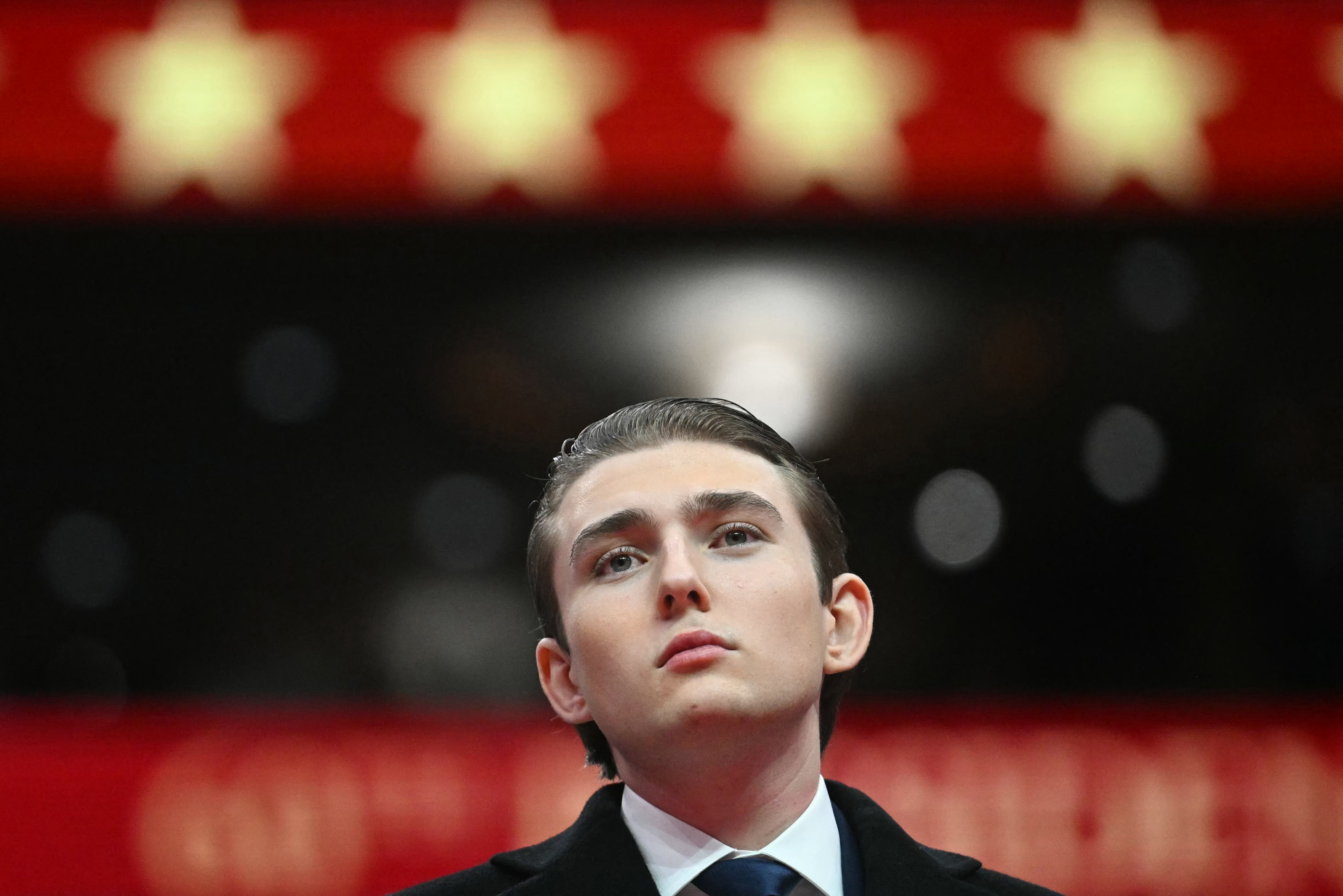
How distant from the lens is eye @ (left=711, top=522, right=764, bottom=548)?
53.2 inches

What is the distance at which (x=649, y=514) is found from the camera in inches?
52.9

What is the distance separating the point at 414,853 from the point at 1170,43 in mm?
2958

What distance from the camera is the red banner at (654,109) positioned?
11.0 ft

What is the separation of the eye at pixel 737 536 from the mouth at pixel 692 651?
13 cm

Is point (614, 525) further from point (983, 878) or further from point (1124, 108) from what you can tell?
point (1124, 108)

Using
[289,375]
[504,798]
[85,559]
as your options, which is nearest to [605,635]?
[504,798]

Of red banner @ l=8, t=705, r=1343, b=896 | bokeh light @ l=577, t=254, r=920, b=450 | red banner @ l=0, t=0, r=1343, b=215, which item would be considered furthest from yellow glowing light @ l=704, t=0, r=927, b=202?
red banner @ l=8, t=705, r=1343, b=896

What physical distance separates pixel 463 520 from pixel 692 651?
2.92m

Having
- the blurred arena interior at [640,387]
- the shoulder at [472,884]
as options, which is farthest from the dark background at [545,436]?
the shoulder at [472,884]

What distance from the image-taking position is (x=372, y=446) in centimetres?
391

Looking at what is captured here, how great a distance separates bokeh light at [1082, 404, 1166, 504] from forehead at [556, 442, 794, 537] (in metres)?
2.73

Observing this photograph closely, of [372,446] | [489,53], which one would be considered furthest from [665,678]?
[372,446]

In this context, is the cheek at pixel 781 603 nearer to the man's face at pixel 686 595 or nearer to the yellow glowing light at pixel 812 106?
the man's face at pixel 686 595

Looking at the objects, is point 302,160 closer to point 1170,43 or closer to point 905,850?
point 1170,43
